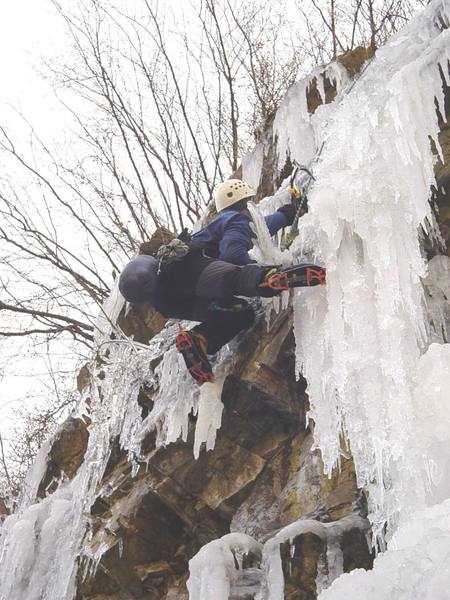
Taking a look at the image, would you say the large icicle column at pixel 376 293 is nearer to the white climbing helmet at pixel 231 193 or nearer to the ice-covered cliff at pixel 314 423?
the ice-covered cliff at pixel 314 423

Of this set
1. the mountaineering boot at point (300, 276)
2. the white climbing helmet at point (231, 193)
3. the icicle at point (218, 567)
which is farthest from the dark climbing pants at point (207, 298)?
the icicle at point (218, 567)

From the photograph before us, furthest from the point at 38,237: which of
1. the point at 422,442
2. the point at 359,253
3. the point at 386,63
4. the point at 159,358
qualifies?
the point at 422,442

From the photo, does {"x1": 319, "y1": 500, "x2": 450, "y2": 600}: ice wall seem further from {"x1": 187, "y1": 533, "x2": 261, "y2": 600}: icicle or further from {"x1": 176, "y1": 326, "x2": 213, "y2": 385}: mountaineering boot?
{"x1": 176, "y1": 326, "x2": 213, "y2": 385}: mountaineering boot

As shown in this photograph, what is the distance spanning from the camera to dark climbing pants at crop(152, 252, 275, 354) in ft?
11.9

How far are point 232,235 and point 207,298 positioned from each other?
409 millimetres

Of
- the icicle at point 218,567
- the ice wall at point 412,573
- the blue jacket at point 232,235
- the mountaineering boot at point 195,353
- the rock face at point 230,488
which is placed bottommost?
the ice wall at point 412,573

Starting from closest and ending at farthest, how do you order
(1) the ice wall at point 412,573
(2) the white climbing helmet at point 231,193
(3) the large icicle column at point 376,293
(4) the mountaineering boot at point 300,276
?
(1) the ice wall at point 412,573 < (3) the large icicle column at point 376,293 < (4) the mountaineering boot at point 300,276 < (2) the white climbing helmet at point 231,193

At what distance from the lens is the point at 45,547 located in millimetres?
4922

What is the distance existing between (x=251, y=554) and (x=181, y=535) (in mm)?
1032

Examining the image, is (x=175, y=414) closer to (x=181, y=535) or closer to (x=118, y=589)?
(x=181, y=535)

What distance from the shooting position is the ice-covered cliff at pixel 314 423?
8.89ft

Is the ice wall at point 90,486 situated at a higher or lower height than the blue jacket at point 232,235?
lower

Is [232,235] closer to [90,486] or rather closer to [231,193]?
[231,193]

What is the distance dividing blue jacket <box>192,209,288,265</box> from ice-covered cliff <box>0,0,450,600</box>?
152mm
